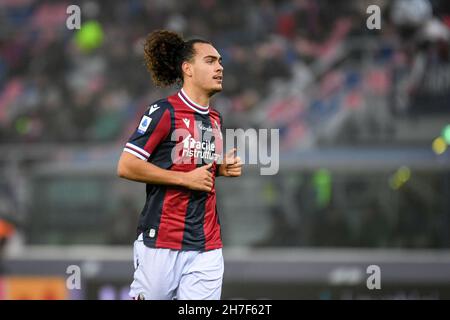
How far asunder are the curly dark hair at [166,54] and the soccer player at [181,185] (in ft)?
0.26

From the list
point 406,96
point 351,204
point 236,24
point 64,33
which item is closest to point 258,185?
point 351,204

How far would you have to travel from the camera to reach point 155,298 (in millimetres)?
4781

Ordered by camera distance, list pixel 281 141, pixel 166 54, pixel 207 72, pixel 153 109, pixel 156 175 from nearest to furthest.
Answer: pixel 156 175 → pixel 153 109 → pixel 207 72 → pixel 166 54 → pixel 281 141

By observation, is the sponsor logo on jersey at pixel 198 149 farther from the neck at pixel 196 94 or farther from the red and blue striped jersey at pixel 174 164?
the neck at pixel 196 94

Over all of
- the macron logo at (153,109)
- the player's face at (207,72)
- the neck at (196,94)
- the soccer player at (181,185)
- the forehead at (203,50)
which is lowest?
the soccer player at (181,185)

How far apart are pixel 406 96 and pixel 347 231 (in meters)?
2.87

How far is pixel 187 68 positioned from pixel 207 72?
0.47ft

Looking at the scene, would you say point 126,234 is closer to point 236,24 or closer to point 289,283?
point 289,283

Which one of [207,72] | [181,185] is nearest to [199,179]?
[181,185]

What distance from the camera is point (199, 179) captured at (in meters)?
4.75

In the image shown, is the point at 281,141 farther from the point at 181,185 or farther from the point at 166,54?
the point at 181,185

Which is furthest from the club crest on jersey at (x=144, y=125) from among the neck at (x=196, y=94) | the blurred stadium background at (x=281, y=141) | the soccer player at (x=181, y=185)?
the blurred stadium background at (x=281, y=141)

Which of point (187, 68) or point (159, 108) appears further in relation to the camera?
point (187, 68)

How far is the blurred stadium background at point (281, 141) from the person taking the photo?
10.8 metres
